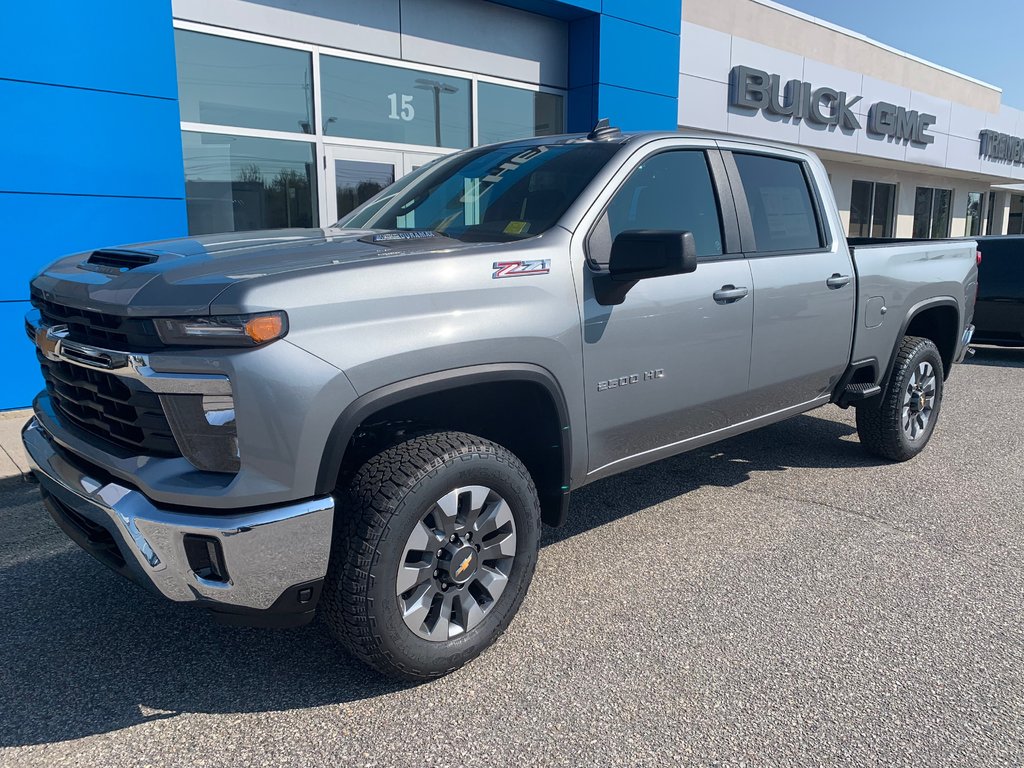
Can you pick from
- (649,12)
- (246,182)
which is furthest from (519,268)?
(649,12)

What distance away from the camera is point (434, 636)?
2.67 m

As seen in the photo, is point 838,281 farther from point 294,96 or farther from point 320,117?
point 294,96

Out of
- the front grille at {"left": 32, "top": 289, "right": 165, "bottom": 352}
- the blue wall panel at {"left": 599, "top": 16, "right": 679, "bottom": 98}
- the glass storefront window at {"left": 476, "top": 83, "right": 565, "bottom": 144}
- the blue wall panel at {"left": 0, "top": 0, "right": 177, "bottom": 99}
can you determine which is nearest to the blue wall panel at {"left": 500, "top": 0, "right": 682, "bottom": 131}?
the blue wall panel at {"left": 599, "top": 16, "right": 679, "bottom": 98}

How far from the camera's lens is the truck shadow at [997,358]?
33.1 feet

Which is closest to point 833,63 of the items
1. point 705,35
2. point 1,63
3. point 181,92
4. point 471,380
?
point 705,35

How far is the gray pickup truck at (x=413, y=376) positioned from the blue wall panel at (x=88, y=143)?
4.21 meters

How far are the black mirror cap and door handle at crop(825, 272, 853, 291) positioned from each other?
5.61 ft

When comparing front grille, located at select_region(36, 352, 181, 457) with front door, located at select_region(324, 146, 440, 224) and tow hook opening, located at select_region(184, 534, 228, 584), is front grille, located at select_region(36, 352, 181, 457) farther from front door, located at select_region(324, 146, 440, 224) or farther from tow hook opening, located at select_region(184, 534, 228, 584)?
front door, located at select_region(324, 146, 440, 224)

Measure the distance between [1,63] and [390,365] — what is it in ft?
19.6

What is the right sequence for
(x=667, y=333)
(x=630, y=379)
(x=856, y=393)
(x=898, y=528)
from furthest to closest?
1. (x=856, y=393)
2. (x=898, y=528)
3. (x=667, y=333)
4. (x=630, y=379)

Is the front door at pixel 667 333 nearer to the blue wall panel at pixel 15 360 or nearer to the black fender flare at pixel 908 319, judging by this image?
the black fender flare at pixel 908 319

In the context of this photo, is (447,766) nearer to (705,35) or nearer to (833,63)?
(705,35)

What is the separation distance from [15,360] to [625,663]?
6.15 metres

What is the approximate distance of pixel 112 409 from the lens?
8.13 feet
